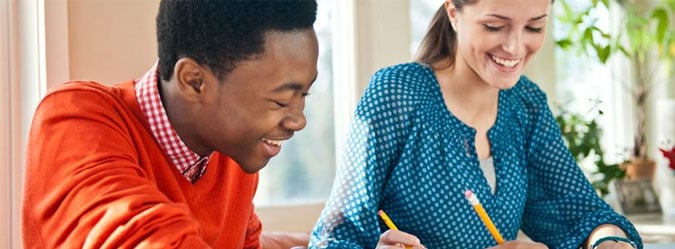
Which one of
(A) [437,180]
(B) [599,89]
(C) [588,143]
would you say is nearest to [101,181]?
(A) [437,180]

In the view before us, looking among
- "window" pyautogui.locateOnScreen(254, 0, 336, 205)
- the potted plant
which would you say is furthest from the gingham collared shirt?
the potted plant

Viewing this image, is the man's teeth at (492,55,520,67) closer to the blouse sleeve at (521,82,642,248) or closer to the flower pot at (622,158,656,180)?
the blouse sleeve at (521,82,642,248)

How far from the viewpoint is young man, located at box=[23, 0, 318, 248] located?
1141 millimetres

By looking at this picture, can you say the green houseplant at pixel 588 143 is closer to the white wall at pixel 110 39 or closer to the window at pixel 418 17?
the window at pixel 418 17

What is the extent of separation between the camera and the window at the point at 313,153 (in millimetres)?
2822

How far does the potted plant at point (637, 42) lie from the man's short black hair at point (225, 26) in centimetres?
240

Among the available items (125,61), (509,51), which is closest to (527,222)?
(509,51)

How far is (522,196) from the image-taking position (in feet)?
6.58

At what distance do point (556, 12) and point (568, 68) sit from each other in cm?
22

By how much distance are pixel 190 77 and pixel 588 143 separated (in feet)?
7.88

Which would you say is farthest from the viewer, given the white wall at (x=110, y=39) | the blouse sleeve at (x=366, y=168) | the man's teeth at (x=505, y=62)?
the white wall at (x=110, y=39)

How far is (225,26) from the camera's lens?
3.97 ft

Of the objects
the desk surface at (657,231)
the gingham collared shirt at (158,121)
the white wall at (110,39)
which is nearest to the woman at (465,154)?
the gingham collared shirt at (158,121)

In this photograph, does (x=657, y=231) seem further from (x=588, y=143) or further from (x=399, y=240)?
(x=399, y=240)
